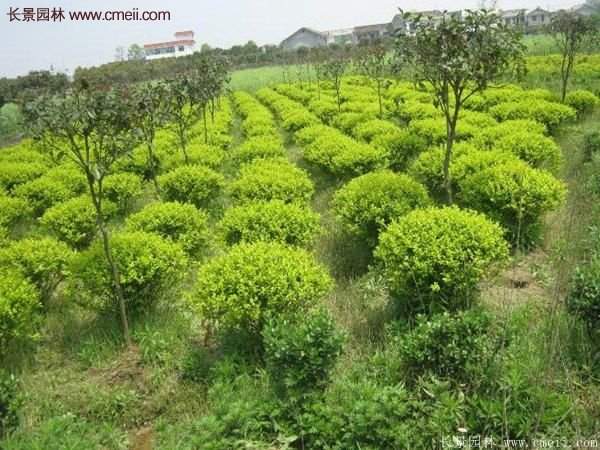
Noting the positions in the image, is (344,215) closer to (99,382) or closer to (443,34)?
(443,34)

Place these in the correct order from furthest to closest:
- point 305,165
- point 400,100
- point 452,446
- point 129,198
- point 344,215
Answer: point 400,100
point 305,165
point 129,198
point 344,215
point 452,446

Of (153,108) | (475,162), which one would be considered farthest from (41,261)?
(475,162)

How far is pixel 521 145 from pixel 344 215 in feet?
11.7

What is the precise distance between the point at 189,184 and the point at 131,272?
375 centimetres

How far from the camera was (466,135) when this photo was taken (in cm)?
985

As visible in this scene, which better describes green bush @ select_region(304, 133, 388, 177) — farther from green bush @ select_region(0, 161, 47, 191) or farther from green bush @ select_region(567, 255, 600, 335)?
green bush @ select_region(0, 161, 47, 191)

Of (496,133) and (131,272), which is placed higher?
(496,133)

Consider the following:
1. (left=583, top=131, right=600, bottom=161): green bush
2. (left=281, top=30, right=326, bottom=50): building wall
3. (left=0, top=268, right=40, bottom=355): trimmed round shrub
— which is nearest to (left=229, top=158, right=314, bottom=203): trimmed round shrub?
(left=0, top=268, right=40, bottom=355): trimmed round shrub

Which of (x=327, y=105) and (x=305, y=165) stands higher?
(x=327, y=105)

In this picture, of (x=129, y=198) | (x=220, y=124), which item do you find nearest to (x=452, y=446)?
(x=129, y=198)

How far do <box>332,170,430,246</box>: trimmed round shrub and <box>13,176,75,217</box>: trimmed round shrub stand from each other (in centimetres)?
597

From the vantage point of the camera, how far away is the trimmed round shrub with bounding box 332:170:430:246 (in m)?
6.02

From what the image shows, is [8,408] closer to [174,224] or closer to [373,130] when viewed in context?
[174,224]

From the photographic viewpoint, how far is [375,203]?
20.0 feet
